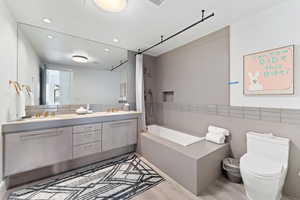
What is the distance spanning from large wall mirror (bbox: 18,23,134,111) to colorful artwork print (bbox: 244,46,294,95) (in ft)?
8.49

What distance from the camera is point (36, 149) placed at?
6.15ft

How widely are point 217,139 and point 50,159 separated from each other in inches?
110

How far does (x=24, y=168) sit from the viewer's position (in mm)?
1785

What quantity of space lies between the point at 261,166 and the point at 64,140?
2874 millimetres

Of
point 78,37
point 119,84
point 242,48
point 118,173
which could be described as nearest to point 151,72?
point 119,84

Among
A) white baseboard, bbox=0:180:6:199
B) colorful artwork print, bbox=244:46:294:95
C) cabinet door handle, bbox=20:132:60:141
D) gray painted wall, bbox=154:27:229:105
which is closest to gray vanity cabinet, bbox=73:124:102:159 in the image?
cabinet door handle, bbox=20:132:60:141

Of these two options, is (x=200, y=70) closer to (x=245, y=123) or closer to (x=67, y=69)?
(x=245, y=123)

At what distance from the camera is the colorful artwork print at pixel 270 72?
5.35ft

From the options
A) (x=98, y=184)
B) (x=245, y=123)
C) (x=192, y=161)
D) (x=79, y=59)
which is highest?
(x=79, y=59)

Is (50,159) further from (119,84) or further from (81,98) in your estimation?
(119,84)

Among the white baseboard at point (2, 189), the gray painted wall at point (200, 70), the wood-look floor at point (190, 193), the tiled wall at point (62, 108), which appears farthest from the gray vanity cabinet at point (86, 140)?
the gray painted wall at point (200, 70)

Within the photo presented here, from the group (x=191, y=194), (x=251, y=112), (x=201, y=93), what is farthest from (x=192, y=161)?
(x=201, y=93)

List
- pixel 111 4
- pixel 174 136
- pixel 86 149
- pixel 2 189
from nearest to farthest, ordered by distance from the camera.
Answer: pixel 111 4 < pixel 2 189 < pixel 86 149 < pixel 174 136

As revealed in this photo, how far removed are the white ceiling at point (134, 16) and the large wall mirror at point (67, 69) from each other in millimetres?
273
